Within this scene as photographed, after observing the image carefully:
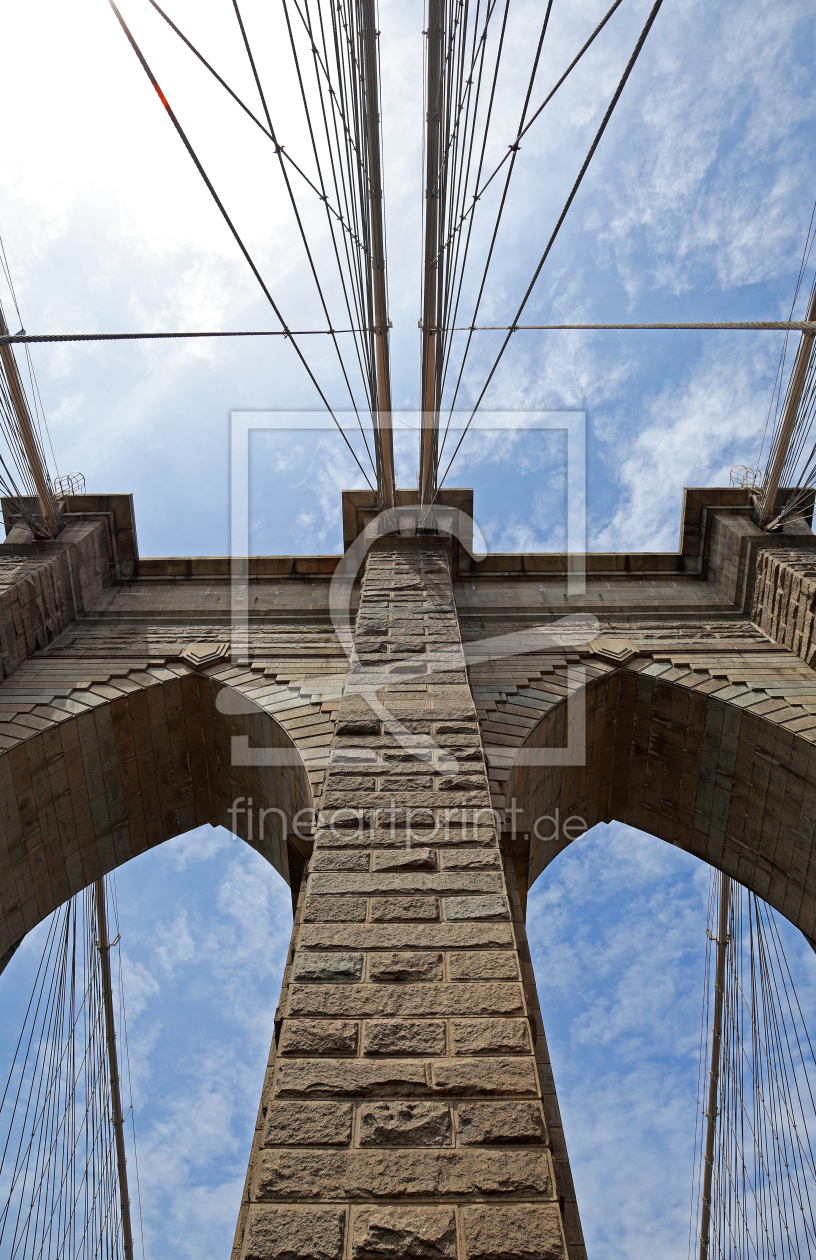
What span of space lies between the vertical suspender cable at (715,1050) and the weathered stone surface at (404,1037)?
28.7 feet

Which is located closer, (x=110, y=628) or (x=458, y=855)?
(x=458, y=855)

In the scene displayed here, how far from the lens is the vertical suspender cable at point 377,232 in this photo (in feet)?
20.0

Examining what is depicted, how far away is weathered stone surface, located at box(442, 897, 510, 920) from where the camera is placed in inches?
139

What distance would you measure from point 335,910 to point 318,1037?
2.17 feet

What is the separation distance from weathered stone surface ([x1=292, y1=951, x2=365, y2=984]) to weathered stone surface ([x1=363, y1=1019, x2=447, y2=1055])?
239 millimetres

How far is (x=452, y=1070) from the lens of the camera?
2826mm

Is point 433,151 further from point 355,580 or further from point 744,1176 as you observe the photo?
point 744,1176

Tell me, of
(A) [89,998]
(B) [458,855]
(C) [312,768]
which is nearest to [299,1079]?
(B) [458,855]

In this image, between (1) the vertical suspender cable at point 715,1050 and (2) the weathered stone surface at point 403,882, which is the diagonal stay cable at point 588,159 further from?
(1) the vertical suspender cable at point 715,1050

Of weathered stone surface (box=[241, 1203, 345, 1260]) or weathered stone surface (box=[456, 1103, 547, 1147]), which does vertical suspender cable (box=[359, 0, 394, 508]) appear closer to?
weathered stone surface (box=[456, 1103, 547, 1147])

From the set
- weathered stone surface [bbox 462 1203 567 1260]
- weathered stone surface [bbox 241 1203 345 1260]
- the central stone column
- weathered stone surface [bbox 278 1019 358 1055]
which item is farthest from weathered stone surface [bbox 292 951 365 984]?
weathered stone surface [bbox 462 1203 567 1260]

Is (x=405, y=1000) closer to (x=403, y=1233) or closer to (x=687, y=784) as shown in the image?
(x=403, y=1233)

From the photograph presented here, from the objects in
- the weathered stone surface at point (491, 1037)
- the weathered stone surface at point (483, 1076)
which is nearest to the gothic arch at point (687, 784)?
the weathered stone surface at point (491, 1037)

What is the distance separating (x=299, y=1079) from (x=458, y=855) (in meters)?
1.37
